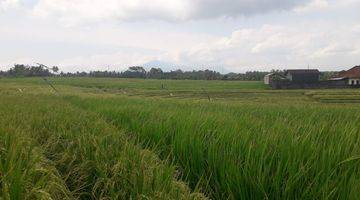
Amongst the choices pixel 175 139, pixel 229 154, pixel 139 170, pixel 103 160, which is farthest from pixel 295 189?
pixel 175 139

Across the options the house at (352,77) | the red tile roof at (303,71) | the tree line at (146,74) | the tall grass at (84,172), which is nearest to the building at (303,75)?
the red tile roof at (303,71)

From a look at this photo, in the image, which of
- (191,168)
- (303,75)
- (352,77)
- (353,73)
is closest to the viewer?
(191,168)

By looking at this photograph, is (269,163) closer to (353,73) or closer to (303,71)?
(353,73)

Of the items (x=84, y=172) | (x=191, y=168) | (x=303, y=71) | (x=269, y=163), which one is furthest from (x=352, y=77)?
(x=84, y=172)

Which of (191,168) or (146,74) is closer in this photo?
(191,168)

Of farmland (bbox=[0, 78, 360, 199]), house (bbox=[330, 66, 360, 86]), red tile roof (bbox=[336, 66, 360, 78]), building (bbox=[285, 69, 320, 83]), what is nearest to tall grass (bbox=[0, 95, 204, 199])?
farmland (bbox=[0, 78, 360, 199])

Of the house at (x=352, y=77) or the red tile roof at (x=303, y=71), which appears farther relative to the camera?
the red tile roof at (x=303, y=71)

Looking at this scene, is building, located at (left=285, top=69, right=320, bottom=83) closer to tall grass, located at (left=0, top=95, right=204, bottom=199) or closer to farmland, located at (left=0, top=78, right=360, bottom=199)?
farmland, located at (left=0, top=78, right=360, bottom=199)

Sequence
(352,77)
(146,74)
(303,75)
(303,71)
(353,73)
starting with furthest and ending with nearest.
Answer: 1. (146,74)
2. (303,71)
3. (303,75)
4. (353,73)
5. (352,77)

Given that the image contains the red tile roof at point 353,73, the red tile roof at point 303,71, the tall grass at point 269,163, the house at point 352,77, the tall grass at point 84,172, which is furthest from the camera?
the red tile roof at point 303,71

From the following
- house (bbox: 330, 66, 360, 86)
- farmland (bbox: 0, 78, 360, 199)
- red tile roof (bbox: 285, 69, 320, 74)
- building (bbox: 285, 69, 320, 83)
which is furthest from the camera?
red tile roof (bbox: 285, 69, 320, 74)

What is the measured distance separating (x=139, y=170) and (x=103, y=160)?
59cm

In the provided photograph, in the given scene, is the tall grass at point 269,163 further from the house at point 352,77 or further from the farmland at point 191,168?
the house at point 352,77

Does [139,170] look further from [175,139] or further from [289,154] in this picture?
[175,139]
